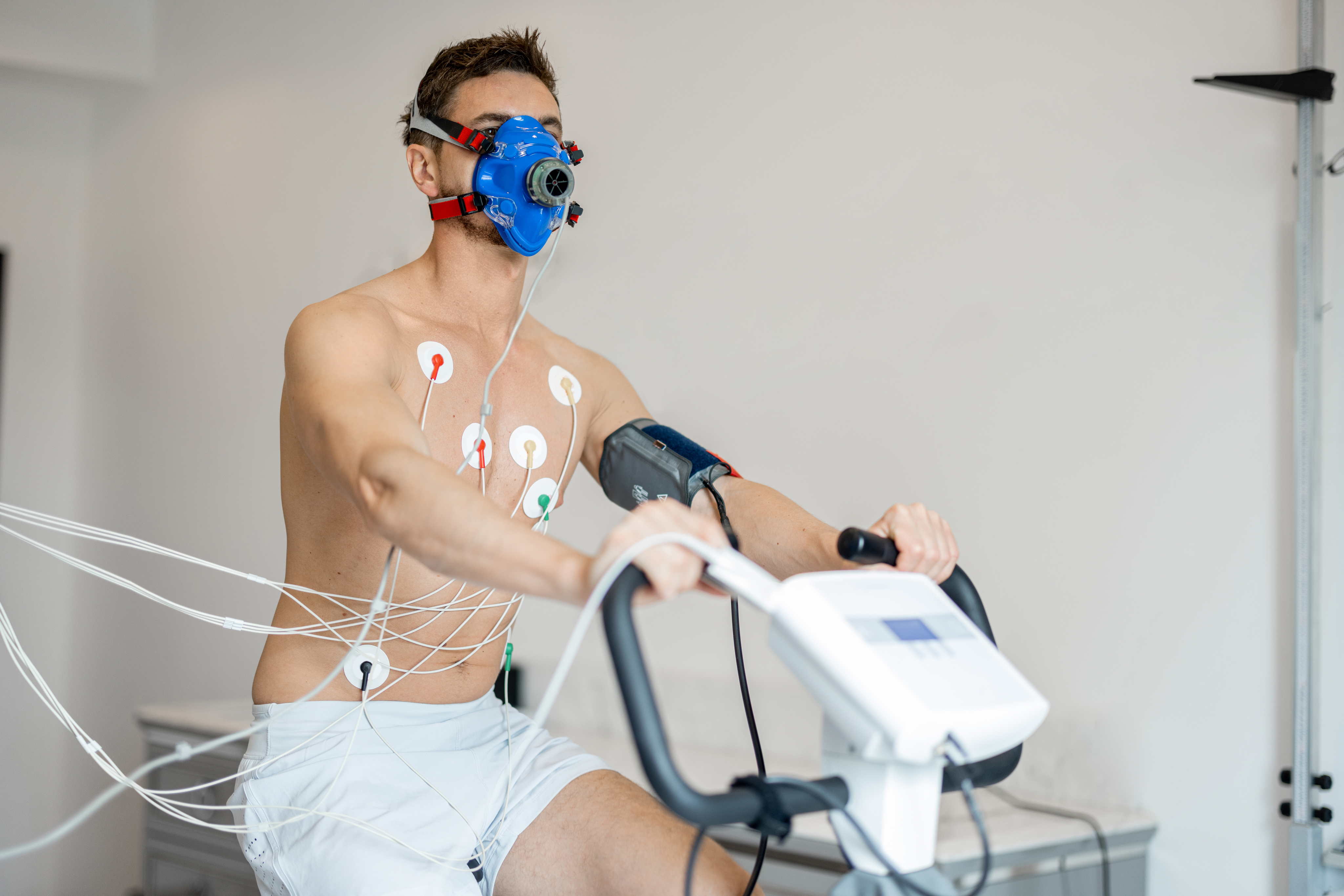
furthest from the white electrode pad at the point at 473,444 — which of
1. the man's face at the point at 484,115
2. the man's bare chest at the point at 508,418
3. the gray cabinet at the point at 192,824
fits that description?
the gray cabinet at the point at 192,824

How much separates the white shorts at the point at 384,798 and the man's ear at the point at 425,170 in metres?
0.73

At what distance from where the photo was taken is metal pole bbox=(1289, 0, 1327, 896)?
1.77 m

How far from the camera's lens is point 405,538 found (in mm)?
999

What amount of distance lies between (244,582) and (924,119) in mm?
2778

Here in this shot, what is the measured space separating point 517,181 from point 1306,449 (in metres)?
1.34

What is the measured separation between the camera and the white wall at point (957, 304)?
1979 millimetres

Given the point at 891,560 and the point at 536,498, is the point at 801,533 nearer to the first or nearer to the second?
the point at 891,560

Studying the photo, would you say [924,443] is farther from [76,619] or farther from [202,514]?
[76,619]

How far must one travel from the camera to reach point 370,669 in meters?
1.48

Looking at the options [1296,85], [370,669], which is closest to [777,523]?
[370,669]

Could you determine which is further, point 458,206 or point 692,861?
point 458,206

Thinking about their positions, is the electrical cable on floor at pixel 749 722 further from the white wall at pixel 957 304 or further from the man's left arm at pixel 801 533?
the white wall at pixel 957 304

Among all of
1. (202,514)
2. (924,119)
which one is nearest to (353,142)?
(202,514)

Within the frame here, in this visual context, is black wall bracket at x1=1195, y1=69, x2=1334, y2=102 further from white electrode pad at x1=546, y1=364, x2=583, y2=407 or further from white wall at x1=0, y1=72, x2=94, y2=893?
white wall at x1=0, y1=72, x2=94, y2=893
